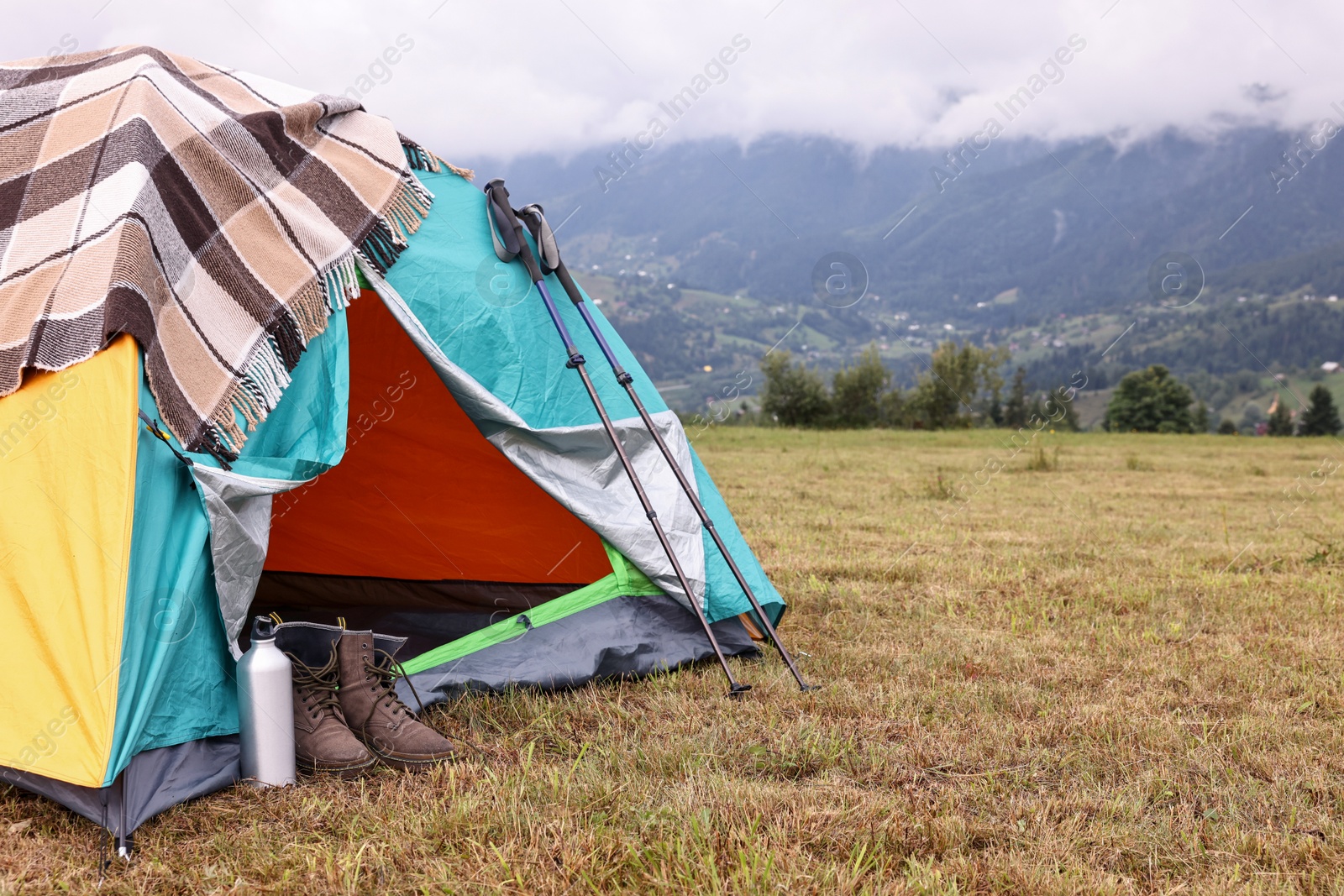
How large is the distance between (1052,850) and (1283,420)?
55.4 meters

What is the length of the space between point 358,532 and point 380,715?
2.18m

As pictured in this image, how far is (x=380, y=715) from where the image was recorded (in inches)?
119

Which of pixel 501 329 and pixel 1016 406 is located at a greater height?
pixel 501 329

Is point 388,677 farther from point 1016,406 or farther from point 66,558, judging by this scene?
point 1016,406

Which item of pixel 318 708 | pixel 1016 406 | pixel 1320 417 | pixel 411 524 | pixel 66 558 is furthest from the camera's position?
pixel 1320 417

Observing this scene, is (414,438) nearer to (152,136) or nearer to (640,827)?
(152,136)

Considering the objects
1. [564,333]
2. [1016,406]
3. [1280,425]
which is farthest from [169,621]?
[1280,425]

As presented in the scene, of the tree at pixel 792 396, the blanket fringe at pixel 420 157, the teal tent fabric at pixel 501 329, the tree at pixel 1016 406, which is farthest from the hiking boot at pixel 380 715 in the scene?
the tree at pixel 1016 406

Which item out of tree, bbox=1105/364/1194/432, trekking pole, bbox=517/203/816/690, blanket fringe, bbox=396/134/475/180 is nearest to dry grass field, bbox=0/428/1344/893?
trekking pole, bbox=517/203/816/690

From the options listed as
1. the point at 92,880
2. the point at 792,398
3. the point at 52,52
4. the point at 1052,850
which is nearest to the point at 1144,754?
the point at 1052,850

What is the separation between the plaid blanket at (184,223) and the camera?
9.06 ft

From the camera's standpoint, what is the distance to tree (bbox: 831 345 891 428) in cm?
3112

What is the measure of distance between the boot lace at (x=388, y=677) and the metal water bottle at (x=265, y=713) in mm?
343

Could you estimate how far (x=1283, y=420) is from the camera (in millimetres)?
48625
